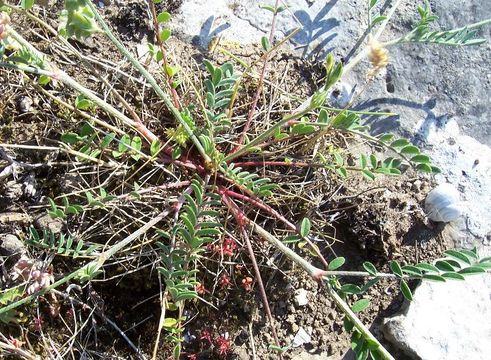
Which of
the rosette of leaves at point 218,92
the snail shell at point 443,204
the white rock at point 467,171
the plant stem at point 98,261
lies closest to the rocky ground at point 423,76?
the white rock at point 467,171

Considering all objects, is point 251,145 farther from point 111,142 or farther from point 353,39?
point 353,39

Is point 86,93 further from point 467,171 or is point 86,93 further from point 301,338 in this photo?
point 467,171

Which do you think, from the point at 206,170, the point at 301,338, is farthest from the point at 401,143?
the point at 301,338

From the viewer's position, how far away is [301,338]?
220cm

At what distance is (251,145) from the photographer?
6.48 feet

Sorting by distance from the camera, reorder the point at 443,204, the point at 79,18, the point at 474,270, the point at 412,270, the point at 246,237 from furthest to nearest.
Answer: the point at 443,204 → the point at 246,237 → the point at 412,270 → the point at 474,270 → the point at 79,18

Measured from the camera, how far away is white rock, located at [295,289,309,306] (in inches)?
87.1

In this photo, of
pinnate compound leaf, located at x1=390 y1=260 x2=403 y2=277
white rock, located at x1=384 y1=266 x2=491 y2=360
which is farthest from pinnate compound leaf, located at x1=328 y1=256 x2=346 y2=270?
white rock, located at x1=384 y1=266 x2=491 y2=360

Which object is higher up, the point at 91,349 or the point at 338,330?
the point at 338,330

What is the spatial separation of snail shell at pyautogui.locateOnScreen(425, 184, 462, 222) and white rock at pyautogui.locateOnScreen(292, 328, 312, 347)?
63 cm

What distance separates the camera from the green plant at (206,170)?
70.6 inches

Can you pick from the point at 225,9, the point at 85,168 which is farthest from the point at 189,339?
the point at 225,9

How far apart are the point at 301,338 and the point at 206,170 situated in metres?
0.67

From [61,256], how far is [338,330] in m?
0.98
